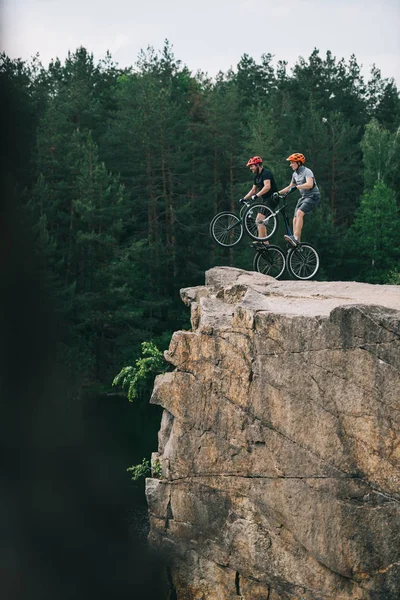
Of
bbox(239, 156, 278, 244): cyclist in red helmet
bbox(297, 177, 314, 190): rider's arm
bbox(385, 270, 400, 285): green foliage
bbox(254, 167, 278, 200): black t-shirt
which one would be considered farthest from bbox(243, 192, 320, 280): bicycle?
bbox(385, 270, 400, 285): green foliage

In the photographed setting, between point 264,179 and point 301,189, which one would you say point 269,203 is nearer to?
point 264,179

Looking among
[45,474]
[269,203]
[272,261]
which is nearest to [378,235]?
[45,474]

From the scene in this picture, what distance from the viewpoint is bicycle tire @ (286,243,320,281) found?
16727mm

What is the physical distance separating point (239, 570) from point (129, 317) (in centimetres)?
2145

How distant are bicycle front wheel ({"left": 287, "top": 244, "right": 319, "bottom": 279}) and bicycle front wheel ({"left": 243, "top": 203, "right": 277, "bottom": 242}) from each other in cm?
65

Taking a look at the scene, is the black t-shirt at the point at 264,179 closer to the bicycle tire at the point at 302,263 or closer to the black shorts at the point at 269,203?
the black shorts at the point at 269,203

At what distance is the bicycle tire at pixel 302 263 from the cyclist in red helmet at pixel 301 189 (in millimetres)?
444

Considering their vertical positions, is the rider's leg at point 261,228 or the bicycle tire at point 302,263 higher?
the rider's leg at point 261,228

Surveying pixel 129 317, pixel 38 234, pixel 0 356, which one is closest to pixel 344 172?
pixel 129 317

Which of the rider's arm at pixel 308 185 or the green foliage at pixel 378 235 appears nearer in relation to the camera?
the rider's arm at pixel 308 185

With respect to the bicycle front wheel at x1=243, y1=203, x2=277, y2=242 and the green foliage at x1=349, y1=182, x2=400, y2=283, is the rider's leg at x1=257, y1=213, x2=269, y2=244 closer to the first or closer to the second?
the bicycle front wheel at x1=243, y1=203, x2=277, y2=242

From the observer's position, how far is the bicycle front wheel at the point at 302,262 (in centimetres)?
1670

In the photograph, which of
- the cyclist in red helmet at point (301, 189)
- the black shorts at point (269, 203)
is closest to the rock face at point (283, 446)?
the cyclist in red helmet at point (301, 189)

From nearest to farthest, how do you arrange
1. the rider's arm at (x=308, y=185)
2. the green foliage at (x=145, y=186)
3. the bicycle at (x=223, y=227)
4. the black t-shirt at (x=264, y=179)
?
the rider's arm at (x=308, y=185) < the black t-shirt at (x=264, y=179) < the bicycle at (x=223, y=227) < the green foliage at (x=145, y=186)
